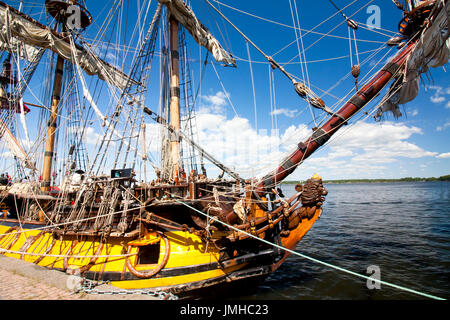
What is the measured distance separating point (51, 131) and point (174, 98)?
974 centimetres

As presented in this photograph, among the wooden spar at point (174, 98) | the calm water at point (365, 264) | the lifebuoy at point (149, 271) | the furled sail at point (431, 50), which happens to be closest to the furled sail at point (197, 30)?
the wooden spar at point (174, 98)

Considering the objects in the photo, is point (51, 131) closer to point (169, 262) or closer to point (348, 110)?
point (169, 262)

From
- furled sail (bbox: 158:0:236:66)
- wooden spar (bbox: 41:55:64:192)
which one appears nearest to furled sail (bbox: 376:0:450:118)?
furled sail (bbox: 158:0:236:66)

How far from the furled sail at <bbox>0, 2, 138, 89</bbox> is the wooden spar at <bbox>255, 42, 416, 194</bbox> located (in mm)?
8227

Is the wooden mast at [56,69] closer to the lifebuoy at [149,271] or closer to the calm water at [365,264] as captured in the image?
the lifebuoy at [149,271]

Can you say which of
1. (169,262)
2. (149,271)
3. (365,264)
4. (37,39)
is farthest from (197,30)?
(365,264)

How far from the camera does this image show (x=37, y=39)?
12742 mm

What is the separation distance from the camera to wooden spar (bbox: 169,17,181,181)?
9.59 m

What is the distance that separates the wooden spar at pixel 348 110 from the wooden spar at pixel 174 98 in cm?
474

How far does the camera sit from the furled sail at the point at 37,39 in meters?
11.1

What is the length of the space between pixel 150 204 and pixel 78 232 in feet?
8.59

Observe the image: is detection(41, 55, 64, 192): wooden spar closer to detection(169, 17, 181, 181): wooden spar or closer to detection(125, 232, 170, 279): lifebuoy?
detection(169, 17, 181, 181): wooden spar

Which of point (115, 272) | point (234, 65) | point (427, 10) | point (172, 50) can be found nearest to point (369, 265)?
point (427, 10)
